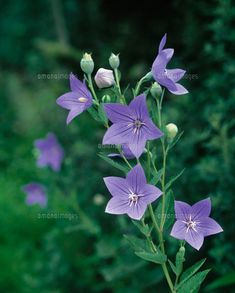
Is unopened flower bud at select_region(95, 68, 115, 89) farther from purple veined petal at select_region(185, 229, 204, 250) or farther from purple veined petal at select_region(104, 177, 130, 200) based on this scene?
purple veined petal at select_region(185, 229, 204, 250)

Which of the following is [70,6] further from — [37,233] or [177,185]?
[177,185]

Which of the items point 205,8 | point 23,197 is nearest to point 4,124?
point 23,197

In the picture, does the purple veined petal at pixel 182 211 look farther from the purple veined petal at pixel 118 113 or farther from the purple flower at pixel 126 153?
the purple veined petal at pixel 118 113

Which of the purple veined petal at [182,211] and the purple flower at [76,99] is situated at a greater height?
the purple flower at [76,99]

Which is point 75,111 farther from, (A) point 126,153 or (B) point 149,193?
(B) point 149,193

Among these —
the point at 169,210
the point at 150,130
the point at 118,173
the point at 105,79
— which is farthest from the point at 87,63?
the point at 118,173

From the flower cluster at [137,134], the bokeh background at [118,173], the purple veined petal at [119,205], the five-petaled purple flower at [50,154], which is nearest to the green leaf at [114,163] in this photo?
the flower cluster at [137,134]
